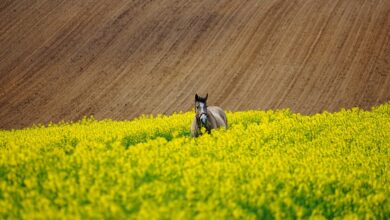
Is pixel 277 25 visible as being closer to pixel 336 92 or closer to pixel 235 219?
pixel 336 92

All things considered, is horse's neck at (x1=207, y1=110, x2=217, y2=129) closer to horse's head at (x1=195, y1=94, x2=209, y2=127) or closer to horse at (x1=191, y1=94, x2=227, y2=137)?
horse at (x1=191, y1=94, x2=227, y2=137)

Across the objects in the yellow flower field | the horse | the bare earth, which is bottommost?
the yellow flower field

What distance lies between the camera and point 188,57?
106 ft

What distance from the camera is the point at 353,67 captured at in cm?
2908

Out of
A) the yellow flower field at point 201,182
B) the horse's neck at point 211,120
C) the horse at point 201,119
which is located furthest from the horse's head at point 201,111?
the yellow flower field at point 201,182

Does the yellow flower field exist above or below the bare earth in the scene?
below

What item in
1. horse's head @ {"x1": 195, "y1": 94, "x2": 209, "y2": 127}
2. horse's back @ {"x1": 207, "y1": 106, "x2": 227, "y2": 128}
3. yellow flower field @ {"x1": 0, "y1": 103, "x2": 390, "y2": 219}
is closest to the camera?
yellow flower field @ {"x1": 0, "y1": 103, "x2": 390, "y2": 219}

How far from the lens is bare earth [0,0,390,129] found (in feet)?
93.7

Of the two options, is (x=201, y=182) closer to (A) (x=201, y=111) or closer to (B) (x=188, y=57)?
(A) (x=201, y=111)

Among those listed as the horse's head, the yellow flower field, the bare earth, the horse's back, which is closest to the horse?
the horse's head

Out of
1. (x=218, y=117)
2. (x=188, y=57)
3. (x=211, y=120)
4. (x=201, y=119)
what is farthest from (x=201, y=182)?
(x=188, y=57)

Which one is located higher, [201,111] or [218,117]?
[218,117]

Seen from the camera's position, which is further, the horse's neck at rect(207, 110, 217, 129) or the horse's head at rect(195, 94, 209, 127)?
the horse's neck at rect(207, 110, 217, 129)

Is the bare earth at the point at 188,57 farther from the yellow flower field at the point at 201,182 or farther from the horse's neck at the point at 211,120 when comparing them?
the yellow flower field at the point at 201,182
